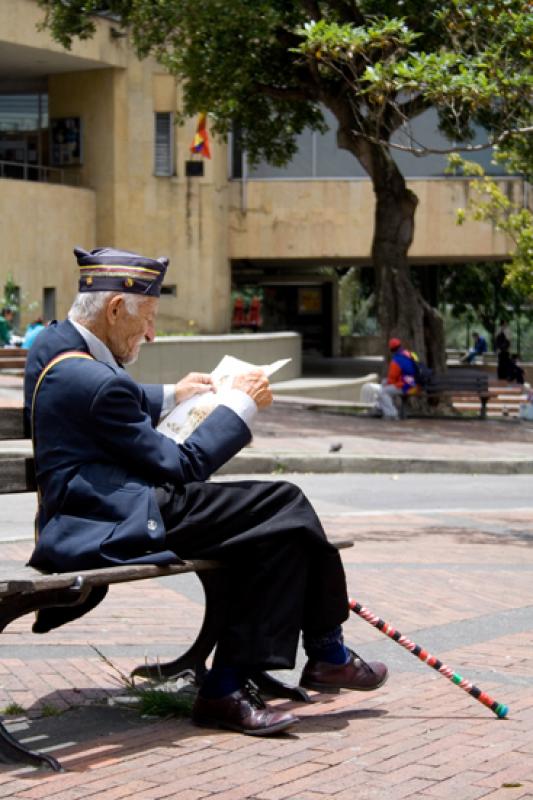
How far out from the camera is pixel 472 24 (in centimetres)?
1379

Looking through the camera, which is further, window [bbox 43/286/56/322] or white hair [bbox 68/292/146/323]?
window [bbox 43/286/56/322]

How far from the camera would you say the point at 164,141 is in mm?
37469

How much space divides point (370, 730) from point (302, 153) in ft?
110

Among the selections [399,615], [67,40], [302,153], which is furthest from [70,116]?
[399,615]

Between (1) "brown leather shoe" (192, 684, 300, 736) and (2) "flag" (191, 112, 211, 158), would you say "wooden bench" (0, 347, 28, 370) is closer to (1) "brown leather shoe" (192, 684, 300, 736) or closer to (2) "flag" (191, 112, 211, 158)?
(2) "flag" (191, 112, 211, 158)

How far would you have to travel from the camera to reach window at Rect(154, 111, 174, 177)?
1471 inches

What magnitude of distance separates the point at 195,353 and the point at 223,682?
26.8 metres

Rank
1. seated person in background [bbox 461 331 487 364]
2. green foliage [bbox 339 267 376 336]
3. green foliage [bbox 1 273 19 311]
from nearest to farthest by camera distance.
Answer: green foliage [bbox 1 273 19 311]
seated person in background [bbox 461 331 487 364]
green foliage [bbox 339 267 376 336]

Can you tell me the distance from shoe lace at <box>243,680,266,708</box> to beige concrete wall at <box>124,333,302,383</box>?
910 inches

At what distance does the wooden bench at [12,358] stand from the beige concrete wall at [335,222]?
11586 mm

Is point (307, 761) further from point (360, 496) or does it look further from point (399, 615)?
point (360, 496)

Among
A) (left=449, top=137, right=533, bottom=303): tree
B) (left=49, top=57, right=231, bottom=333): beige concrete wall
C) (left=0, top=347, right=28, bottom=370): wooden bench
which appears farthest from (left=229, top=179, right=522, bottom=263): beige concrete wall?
(left=0, top=347, right=28, bottom=370): wooden bench

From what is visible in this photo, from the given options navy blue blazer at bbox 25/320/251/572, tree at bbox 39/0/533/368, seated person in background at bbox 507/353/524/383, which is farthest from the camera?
seated person in background at bbox 507/353/524/383

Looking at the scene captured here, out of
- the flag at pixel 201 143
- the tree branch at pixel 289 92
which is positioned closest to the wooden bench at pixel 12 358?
the tree branch at pixel 289 92
